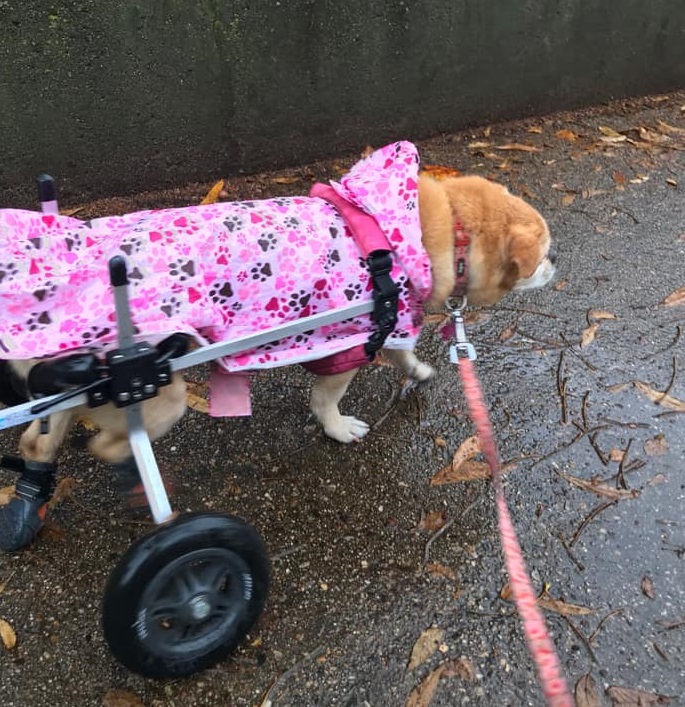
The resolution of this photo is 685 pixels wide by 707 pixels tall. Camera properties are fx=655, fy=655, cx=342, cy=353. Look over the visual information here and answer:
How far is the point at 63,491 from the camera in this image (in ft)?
8.46

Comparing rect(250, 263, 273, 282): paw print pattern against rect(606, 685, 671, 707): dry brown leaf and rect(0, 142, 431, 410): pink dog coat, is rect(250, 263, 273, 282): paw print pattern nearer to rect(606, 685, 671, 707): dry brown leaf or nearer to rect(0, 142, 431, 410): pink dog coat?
rect(0, 142, 431, 410): pink dog coat

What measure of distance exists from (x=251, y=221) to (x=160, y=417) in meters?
0.71

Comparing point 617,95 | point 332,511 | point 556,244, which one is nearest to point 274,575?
point 332,511

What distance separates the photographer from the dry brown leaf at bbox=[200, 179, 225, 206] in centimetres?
423

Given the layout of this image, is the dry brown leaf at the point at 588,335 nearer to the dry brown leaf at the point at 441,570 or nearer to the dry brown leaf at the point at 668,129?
the dry brown leaf at the point at 441,570

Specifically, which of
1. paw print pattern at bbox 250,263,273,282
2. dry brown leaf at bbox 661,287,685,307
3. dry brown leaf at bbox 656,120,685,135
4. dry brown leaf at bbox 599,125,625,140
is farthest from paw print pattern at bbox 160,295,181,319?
dry brown leaf at bbox 656,120,685,135

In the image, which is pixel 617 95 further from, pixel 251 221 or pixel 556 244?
pixel 251 221

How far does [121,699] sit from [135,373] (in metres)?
1.01

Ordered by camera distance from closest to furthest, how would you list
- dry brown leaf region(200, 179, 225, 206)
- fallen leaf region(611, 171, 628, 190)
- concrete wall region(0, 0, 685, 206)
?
concrete wall region(0, 0, 685, 206), dry brown leaf region(200, 179, 225, 206), fallen leaf region(611, 171, 628, 190)

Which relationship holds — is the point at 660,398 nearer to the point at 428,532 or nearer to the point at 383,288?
the point at 428,532

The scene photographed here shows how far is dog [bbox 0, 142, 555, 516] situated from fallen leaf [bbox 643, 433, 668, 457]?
84 centimetres

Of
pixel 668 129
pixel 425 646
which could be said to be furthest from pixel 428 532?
pixel 668 129

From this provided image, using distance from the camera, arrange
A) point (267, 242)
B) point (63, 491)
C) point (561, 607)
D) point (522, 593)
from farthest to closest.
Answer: point (63, 491)
point (561, 607)
point (267, 242)
point (522, 593)

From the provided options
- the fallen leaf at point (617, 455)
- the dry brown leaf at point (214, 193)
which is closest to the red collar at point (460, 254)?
the fallen leaf at point (617, 455)
